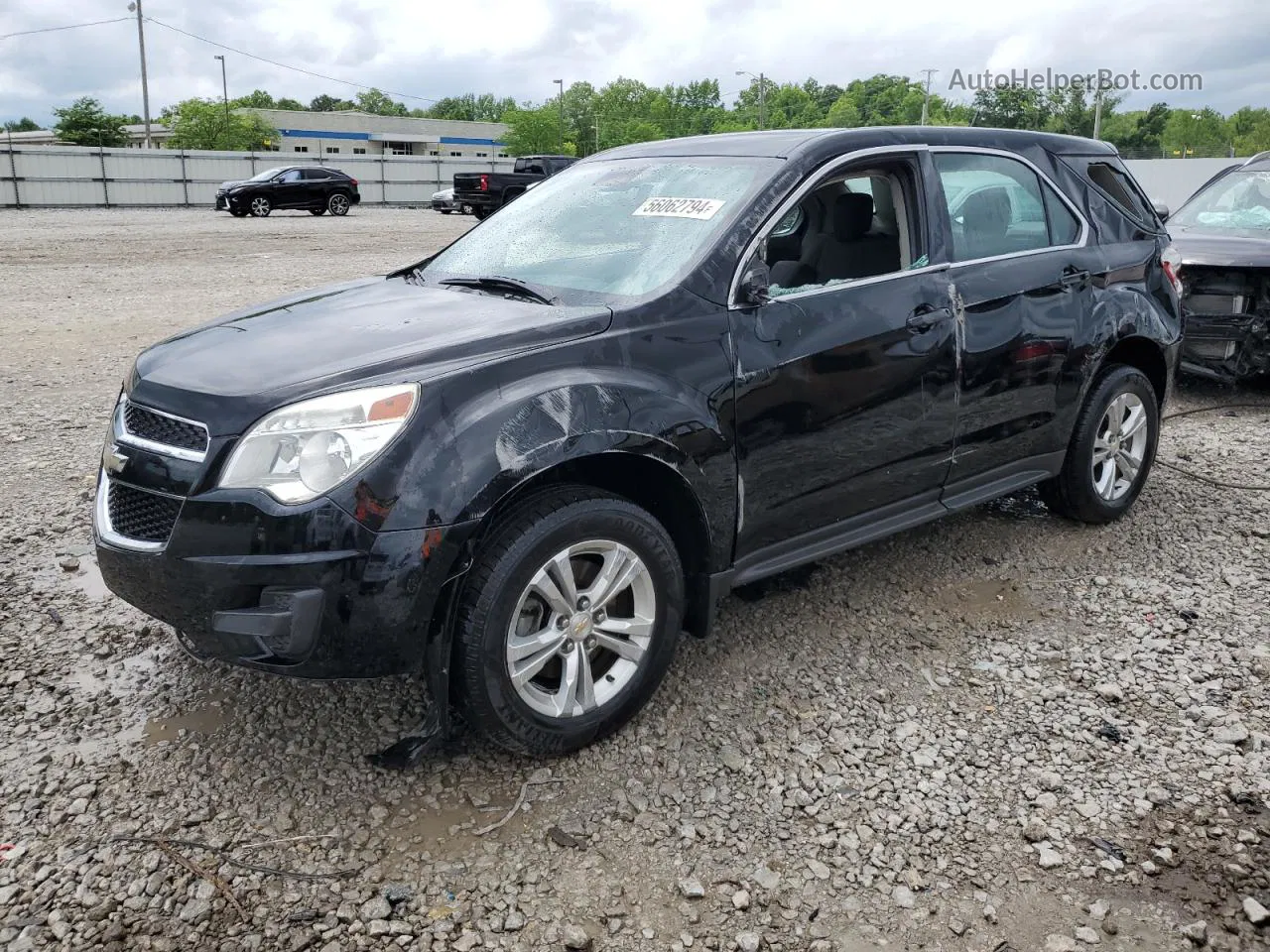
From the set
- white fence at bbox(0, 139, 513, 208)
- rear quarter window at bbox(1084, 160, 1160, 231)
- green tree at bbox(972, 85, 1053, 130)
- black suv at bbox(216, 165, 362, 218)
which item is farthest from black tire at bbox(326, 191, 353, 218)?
green tree at bbox(972, 85, 1053, 130)

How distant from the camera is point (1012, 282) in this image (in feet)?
14.5

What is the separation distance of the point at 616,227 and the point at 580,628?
1535 mm

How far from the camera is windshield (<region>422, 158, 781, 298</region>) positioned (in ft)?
12.0

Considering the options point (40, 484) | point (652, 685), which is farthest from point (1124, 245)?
point (40, 484)

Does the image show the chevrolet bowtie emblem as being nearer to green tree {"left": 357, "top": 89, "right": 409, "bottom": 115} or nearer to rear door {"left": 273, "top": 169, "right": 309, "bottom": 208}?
rear door {"left": 273, "top": 169, "right": 309, "bottom": 208}

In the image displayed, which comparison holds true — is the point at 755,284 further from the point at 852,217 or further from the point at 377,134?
the point at 377,134

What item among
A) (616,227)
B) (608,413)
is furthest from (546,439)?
(616,227)

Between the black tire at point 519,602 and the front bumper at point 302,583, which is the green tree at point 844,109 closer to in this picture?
the black tire at point 519,602

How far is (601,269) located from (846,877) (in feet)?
6.83

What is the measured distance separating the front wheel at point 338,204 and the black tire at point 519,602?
1201 inches

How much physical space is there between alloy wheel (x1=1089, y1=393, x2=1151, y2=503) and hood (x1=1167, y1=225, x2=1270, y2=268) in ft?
9.45

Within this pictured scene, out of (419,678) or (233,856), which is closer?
(233,856)

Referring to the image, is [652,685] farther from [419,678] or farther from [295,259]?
[295,259]

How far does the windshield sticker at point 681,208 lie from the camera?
375 cm
